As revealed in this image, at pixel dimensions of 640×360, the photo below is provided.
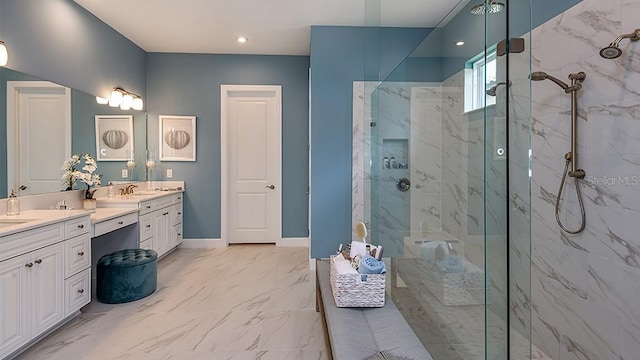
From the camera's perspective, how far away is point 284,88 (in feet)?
16.2

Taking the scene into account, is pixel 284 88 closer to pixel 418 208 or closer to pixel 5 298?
pixel 418 208

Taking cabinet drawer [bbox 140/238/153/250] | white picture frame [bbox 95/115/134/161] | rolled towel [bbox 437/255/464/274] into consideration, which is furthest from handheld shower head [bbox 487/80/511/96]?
white picture frame [bbox 95/115/134/161]

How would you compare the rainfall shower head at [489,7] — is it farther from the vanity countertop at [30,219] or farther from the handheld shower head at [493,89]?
the vanity countertop at [30,219]

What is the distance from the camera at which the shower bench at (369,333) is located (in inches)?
59.9

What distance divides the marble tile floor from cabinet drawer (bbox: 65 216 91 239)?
0.69 meters

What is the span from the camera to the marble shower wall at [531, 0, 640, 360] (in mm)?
1633

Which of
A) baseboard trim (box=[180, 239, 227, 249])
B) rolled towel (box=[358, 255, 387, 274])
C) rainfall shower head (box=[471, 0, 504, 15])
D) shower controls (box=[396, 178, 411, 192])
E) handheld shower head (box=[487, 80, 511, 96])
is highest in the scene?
rainfall shower head (box=[471, 0, 504, 15])

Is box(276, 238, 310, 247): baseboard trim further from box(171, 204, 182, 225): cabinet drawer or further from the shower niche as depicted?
the shower niche

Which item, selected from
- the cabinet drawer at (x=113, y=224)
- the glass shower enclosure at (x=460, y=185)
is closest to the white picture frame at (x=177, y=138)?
the cabinet drawer at (x=113, y=224)

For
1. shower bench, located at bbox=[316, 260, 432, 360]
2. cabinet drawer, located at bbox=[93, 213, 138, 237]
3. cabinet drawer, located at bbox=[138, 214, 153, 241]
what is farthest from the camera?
cabinet drawer, located at bbox=[138, 214, 153, 241]

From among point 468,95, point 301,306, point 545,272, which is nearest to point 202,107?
point 301,306

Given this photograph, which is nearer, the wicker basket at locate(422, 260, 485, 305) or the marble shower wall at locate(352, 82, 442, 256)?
the wicker basket at locate(422, 260, 485, 305)

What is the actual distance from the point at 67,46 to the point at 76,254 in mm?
2065

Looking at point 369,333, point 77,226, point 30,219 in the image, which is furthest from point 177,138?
point 369,333
